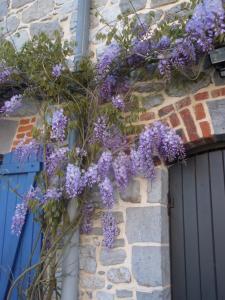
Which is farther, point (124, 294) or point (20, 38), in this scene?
point (20, 38)

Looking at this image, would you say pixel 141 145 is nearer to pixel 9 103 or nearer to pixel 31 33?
pixel 9 103

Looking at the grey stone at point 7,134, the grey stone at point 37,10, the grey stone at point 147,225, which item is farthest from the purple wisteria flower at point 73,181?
the grey stone at point 37,10

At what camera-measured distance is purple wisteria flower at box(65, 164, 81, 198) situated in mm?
2822

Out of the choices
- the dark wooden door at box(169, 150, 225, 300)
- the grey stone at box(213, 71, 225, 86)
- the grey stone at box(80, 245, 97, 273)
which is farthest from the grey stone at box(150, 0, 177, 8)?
the grey stone at box(80, 245, 97, 273)

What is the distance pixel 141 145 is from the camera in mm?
2842

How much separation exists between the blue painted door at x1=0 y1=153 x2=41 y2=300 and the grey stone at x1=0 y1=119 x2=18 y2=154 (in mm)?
249

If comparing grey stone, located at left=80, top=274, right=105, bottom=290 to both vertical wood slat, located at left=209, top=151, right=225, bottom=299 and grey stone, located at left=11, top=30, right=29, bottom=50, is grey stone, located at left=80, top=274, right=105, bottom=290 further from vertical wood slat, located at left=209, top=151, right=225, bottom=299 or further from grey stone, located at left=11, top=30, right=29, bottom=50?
grey stone, located at left=11, top=30, right=29, bottom=50

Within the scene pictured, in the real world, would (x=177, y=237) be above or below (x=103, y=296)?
above

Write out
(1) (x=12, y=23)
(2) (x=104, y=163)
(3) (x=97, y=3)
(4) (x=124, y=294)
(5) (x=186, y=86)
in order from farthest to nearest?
(1) (x=12, y=23) < (3) (x=97, y=3) < (5) (x=186, y=86) < (2) (x=104, y=163) < (4) (x=124, y=294)

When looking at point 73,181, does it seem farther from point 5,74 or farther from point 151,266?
point 5,74

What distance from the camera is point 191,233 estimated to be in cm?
287

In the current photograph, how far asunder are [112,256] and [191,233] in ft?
2.08

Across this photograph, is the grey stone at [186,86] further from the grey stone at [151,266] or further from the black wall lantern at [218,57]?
the grey stone at [151,266]

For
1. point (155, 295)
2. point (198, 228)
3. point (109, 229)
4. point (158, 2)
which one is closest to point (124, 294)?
point (155, 295)
